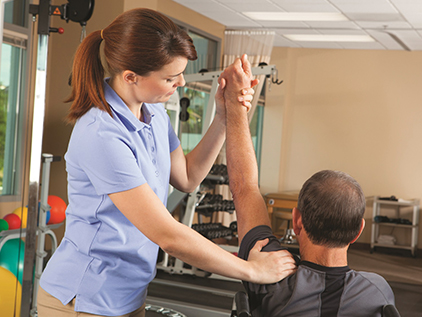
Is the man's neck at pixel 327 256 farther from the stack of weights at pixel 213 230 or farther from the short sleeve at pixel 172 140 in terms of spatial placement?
the stack of weights at pixel 213 230

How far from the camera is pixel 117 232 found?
1.01 meters

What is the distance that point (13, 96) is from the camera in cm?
214

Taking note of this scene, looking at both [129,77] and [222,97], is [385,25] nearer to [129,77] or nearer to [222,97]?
[222,97]

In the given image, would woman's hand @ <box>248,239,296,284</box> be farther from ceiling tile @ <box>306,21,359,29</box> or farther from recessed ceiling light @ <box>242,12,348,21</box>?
ceiling tile @ <box>306,21,359,29</box>

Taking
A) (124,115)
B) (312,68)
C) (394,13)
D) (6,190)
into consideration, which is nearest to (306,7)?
(394,13)

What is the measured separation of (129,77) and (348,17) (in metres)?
4.71

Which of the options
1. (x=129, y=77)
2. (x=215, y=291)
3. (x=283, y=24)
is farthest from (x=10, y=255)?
(x=283, y=24)

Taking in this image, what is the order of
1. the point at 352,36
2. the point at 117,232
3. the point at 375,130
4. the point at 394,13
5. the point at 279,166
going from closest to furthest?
the point at 117,232 < the point at 394,13 < the point at 352,36 < the point at 375,130 < the point at 279,166

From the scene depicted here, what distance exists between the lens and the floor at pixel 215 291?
3.48 m

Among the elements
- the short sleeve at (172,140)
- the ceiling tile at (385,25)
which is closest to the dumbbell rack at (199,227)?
the ceiling tile at (385,25)

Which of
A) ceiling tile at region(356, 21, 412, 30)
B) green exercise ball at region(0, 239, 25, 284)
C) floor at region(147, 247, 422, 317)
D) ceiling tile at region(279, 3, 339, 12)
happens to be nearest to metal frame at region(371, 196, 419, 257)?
floor at region(147, 247, 422, 317)

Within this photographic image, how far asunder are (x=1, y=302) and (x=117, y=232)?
1475 mm

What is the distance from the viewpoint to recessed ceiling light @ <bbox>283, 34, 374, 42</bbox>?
20.4ft

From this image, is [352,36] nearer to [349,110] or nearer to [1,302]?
[349,110]
